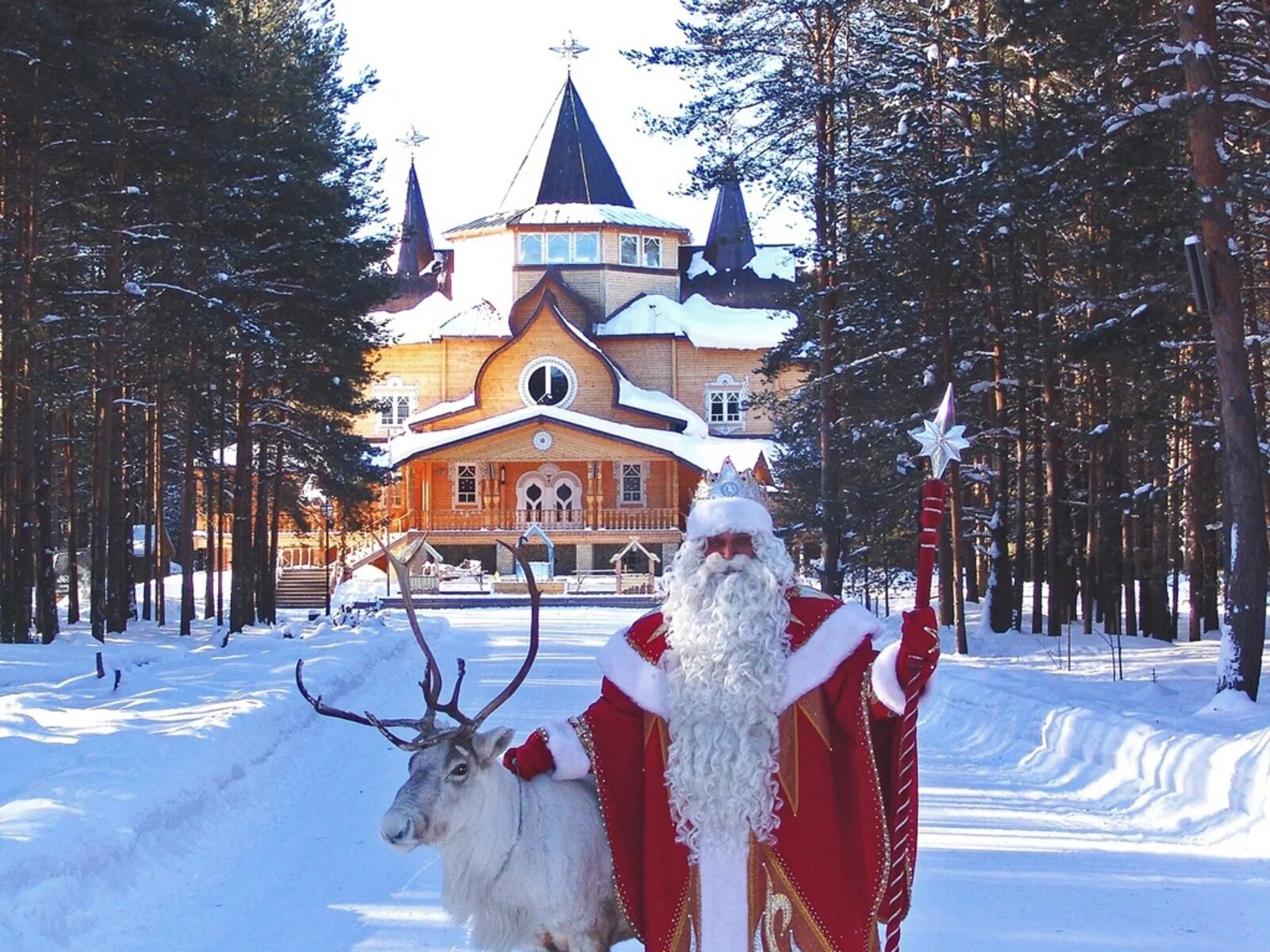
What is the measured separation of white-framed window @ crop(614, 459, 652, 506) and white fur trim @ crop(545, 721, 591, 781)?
2159 inches

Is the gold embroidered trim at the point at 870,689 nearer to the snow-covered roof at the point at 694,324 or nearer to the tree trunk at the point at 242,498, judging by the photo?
the tree trunk at the point at 242,498

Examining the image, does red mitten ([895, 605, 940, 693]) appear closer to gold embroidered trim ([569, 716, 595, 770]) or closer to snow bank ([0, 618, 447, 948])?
gold embroidered trim ([569, 716, 595, 770])

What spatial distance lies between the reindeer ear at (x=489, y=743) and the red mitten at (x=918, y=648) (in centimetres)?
135

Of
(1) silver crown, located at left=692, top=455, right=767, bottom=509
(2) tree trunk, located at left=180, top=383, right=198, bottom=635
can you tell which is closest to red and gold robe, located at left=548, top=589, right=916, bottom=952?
(1) silver crown, located at left=692, top=455, right=767, bottom=509

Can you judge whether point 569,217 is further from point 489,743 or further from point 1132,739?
Result: point 489,743

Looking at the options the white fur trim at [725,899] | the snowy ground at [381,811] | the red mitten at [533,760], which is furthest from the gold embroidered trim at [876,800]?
the snowy ground at [381,811]

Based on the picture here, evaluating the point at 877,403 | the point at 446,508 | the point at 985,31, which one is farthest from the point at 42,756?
the point at 446,508

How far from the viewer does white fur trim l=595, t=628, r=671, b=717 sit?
5.49m

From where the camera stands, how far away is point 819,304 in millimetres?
28562

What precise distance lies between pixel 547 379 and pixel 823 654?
190 ft

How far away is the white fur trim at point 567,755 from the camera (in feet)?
18.3

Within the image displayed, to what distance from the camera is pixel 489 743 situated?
545cm

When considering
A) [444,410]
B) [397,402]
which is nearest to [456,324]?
[397,402]

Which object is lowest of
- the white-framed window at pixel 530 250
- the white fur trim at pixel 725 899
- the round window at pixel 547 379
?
the white fur trim at pixel 725 899
